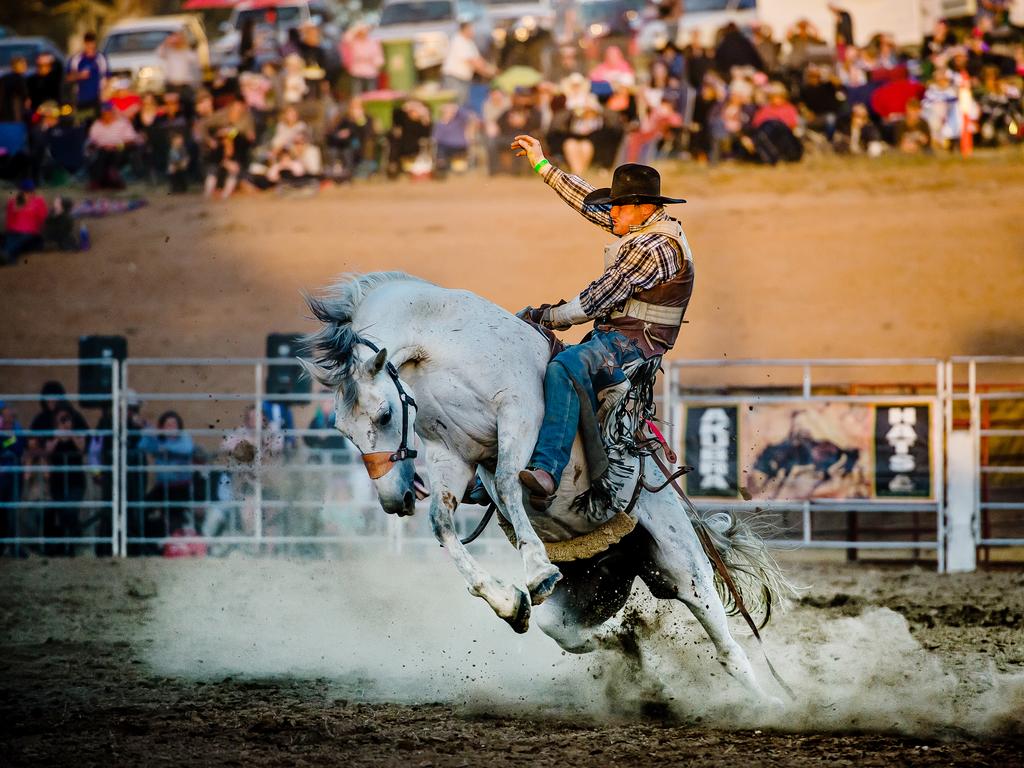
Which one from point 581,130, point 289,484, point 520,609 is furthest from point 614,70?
point 520,609

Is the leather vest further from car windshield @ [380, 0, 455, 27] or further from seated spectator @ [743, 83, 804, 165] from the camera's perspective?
car windshield @ [380, 0, 455, 27]

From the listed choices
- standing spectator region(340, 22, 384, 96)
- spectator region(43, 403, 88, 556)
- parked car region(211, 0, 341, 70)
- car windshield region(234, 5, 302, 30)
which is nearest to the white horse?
spectator region(43, 403, 88, 556)

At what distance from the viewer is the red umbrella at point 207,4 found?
19641mm

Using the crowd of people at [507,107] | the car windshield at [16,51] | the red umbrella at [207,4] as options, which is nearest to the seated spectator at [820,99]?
the crowd of people at [507,107]

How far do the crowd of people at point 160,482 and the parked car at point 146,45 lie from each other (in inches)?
349

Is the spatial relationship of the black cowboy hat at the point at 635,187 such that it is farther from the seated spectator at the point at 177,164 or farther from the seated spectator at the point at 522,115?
the seated spectator at the point at 177,164

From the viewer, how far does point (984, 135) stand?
678 inches

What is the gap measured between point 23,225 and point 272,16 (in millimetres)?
4734

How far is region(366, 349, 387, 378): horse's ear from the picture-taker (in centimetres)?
436

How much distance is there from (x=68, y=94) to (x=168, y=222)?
90.4 inches

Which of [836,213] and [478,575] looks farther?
[836,213]

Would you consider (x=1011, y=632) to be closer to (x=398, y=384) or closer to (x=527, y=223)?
(x=398, y=384)

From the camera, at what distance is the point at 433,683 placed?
5.76 metres

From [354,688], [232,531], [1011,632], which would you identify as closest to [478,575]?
[354,688]
